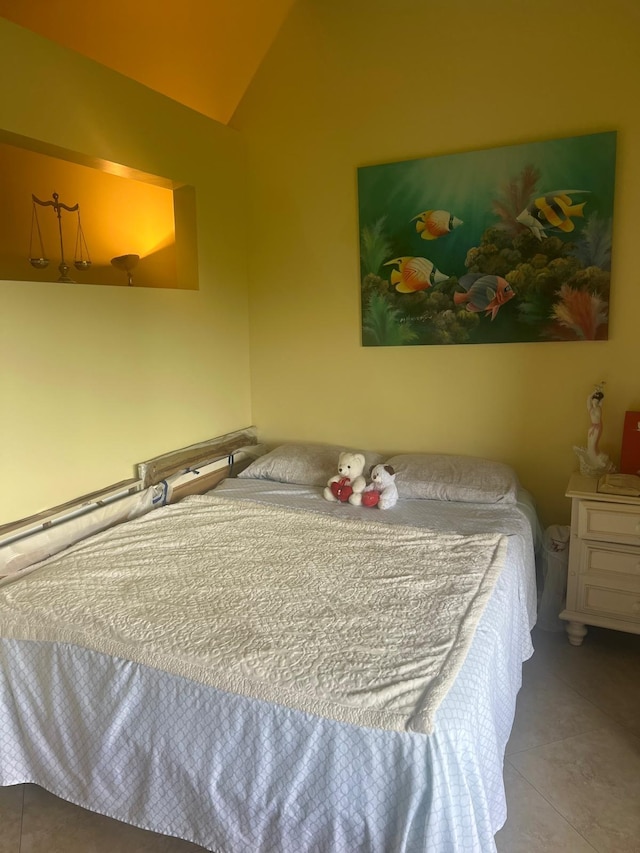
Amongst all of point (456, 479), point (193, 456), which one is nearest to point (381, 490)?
point (456, 479)

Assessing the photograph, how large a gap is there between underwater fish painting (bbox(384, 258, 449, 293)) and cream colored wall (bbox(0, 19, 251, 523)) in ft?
2.92

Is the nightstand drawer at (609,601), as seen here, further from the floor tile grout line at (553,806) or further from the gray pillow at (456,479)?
the floor tile grout line at (553,806)

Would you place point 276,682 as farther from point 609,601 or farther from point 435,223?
point 435,223

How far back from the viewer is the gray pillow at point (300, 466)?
9.71 ft

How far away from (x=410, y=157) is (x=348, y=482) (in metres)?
1.56

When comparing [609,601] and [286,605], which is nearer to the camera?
[286,605]

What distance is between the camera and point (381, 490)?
2668mm

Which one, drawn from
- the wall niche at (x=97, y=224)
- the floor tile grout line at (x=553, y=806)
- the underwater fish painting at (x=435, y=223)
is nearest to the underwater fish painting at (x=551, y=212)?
the underwater fish painting at (x=435, y=223)

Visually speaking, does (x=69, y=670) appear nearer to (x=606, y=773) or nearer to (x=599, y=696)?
(x=606, y=773)

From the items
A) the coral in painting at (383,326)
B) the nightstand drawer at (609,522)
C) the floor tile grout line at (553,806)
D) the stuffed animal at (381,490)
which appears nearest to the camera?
the floor tile grout line at (553,806)

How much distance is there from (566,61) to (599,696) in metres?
2.51

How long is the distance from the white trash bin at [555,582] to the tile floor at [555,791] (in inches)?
11.6

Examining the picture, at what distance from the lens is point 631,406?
2.66 meters

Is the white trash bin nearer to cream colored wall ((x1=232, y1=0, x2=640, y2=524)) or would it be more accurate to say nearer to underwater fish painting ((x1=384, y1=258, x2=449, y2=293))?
cream colored wall ((x1=232, y1=0, x2=640, y2=524))
